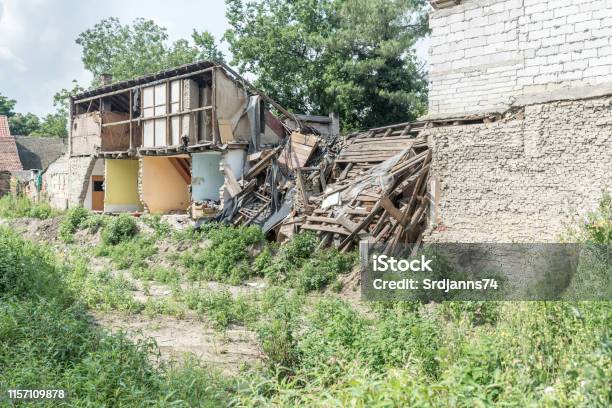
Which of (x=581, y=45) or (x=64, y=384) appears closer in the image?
(x=64, y=384)

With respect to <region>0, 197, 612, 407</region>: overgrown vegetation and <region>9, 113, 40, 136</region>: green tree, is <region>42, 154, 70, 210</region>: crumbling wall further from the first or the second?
<region>9, 113, 40, 136</region>: green tree

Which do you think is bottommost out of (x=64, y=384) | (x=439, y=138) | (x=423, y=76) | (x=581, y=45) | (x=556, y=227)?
(x=64, y=384)

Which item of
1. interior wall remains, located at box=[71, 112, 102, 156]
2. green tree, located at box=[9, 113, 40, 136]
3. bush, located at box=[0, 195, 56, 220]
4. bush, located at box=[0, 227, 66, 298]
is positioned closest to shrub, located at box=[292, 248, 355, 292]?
bush, located at box=[0, 227, 66, 298]

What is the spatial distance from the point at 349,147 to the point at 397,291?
18.0ft

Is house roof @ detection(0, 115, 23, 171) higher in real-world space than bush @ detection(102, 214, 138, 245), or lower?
higher

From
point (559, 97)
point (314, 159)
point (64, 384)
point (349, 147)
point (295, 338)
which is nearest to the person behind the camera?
point (64, 384)

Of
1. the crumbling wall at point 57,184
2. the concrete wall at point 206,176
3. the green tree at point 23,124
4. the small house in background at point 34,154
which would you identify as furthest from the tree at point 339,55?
the green tree at point 23,124

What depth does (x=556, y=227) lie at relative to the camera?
7.44 metres

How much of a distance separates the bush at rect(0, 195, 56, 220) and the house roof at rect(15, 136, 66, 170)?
9.35 meters

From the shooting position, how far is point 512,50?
8180mm

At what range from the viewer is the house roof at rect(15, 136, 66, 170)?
30828 mm

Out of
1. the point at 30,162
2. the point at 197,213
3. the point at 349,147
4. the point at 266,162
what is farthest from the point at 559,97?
the point at 30,162

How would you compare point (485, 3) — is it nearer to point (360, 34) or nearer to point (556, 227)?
point (556, 227)

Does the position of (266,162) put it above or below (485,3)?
below
